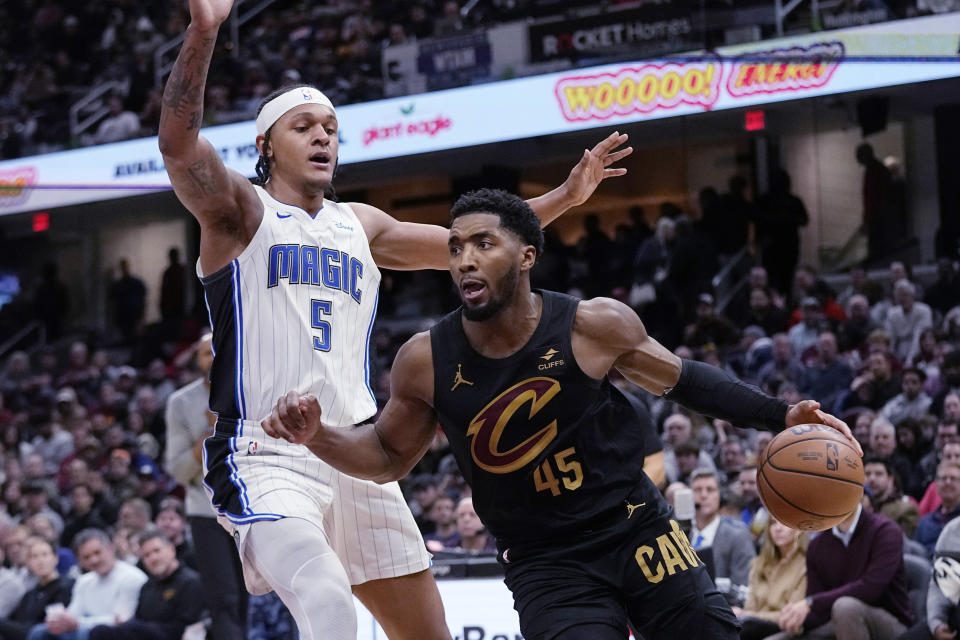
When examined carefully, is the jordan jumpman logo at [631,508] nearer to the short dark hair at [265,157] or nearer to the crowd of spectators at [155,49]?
the short dark hair at [265,157]

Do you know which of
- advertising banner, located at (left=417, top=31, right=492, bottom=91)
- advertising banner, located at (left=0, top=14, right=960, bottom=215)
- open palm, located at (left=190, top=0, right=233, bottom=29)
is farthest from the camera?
advertising banner, located at (left=417, top=31, right=492, bottom=91)

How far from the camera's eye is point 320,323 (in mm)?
4562

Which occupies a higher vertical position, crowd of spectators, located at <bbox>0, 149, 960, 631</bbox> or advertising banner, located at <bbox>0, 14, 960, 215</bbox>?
advertising banner, located at <bbox>0, 14, 960, 215</bbox>

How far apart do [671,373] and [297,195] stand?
4.88 feet

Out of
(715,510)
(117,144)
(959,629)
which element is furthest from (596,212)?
(959,629)

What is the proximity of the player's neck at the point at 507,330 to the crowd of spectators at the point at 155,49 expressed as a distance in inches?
458

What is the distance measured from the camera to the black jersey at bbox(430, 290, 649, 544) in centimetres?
418

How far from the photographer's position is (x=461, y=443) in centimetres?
426

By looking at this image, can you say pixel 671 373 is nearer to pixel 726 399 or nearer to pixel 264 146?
pixel 726 399

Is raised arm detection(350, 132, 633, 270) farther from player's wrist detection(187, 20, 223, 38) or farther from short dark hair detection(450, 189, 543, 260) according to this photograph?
player's wrist detection(187, 20, 223, 38)

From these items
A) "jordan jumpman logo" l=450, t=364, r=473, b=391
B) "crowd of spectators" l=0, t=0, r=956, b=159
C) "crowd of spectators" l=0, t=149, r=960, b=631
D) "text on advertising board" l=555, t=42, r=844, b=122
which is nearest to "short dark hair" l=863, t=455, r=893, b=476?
"crowd of spectators" l=0, t=149, r=960, b=631

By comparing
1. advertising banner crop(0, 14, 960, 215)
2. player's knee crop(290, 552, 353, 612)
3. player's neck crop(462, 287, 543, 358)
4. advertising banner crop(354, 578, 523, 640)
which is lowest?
advertising banner crop(354, 578, 523, 640)

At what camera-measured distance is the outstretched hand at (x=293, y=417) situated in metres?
3.80

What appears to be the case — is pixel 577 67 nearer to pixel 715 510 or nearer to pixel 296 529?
pixel 715 510
